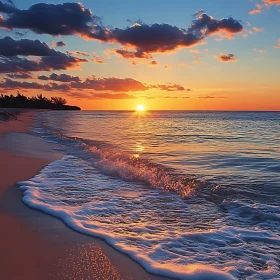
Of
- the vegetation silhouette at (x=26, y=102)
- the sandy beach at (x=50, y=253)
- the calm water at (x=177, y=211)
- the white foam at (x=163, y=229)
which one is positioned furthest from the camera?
the vegetation silhouette at (x=26, y=102)

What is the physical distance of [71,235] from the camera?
178 inches

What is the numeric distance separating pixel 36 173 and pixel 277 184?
7177 mm

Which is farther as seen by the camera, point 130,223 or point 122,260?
point 130,223

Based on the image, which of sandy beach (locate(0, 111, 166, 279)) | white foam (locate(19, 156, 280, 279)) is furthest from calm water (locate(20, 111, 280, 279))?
sandy beach (locate(0, 111, 166, 279))

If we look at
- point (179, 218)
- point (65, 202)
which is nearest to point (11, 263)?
point (65, 202)

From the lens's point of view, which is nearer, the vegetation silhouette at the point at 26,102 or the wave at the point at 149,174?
the wave at the point at 149,174

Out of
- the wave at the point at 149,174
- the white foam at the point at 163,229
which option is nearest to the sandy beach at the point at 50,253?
the white foam at the point at 163,229

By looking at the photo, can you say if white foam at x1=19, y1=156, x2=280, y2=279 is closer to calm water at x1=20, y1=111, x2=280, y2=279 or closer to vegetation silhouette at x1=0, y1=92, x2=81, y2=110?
calm water at x1=20, y1=111, x2=280, y2=279

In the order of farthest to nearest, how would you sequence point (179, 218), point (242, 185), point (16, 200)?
point (242, 185) → point (16, 200) → point (179, 218)

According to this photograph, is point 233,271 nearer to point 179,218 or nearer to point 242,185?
point 179,218

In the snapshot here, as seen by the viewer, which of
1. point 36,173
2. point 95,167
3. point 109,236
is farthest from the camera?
point 95,167

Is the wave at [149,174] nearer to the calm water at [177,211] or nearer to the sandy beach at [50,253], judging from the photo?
the calm water at [177,211]

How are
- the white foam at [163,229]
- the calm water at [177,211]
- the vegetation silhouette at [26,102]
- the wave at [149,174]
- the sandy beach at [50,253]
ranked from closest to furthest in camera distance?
the sandy beach at [50,253] → the white foam at [163,229] → the calm water at [177,211] → the wave at [149,174] → the vegetation silhouette at [26,102]

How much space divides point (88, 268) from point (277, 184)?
264 inches
